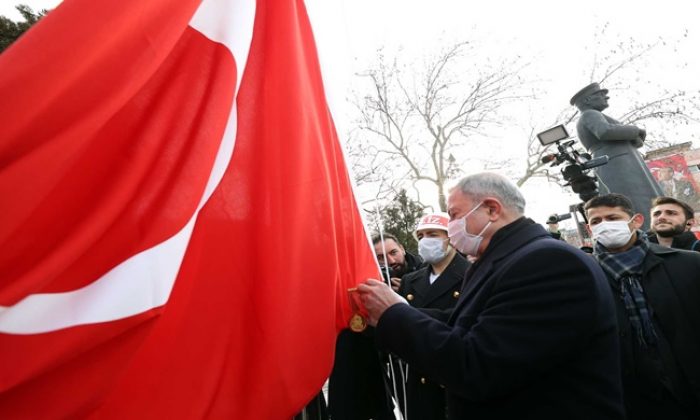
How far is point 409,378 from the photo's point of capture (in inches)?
104

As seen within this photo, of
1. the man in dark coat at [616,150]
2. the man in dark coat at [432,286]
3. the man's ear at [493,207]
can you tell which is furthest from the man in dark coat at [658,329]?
the man in dark coat at [616,150]

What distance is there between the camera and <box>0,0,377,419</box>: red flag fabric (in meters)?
1.12

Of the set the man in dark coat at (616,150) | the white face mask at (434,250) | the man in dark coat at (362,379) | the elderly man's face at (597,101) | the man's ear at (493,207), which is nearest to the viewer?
the man's ear at (493,207)

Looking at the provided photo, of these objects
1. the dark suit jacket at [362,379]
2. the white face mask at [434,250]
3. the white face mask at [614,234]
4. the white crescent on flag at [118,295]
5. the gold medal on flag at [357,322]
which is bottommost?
the dark suit jacket at [362,379]

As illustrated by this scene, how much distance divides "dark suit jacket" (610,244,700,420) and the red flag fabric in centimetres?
175

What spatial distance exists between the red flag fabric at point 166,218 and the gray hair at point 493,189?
0.64m

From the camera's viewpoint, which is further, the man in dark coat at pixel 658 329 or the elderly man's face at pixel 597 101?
the elderly man's face at pixel 597 101

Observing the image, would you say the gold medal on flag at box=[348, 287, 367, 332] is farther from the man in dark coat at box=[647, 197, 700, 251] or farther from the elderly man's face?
the elderly man's face

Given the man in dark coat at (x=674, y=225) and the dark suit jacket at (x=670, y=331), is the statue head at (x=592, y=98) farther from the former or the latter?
the dark suit jacket at (x=670, y=331)

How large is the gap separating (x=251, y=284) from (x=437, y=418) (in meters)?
1.57

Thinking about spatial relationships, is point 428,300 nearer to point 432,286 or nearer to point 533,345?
point 432,286

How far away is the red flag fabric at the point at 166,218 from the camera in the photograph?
1.12 meters

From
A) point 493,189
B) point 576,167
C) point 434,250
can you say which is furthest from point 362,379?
point 576,167

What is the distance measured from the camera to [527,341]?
1.41 meters
